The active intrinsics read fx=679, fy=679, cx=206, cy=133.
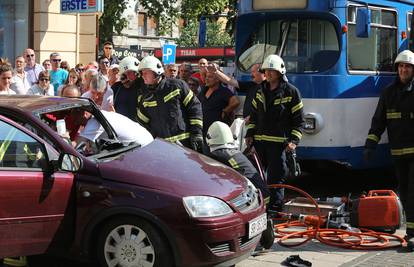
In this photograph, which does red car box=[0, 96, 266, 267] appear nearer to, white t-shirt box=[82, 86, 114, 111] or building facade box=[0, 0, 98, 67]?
white t-shirt box=[82, 86, 114, 111]

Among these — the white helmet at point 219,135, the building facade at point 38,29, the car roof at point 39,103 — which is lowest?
the white helmet at point 219,135

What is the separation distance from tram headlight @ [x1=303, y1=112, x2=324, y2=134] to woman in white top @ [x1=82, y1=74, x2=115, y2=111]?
2.49m

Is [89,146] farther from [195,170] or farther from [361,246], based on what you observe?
[361,246]

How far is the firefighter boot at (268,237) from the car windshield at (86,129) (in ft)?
4.74

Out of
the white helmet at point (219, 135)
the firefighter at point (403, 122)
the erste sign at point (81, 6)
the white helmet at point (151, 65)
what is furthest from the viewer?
the erste sign at point (81, 6)

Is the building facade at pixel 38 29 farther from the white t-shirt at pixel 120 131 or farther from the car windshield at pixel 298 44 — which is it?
the white t-shirt at pixel 120 131

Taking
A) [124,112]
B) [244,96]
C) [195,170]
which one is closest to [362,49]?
[244,96]

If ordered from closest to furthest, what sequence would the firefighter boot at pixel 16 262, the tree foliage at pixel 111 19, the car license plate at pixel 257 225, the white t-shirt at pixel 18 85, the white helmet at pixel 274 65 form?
1. the car license plate at pixel 257 225
2. the firefighter boot at pixel 16 262
3. the white helmet at pixel 274 65
4. the white t-shirt at pixel 18 85
5. the tree foliage at pixel 111 19

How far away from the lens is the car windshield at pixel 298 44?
29.1 ft

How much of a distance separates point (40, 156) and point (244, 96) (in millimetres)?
4652

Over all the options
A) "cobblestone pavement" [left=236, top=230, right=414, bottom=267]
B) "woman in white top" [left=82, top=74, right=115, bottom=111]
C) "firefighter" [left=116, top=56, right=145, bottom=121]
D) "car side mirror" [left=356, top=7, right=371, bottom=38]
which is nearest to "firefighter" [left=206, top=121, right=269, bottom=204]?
"cobblestone pavement" [left=236, top=230, right=414, bottom=267]

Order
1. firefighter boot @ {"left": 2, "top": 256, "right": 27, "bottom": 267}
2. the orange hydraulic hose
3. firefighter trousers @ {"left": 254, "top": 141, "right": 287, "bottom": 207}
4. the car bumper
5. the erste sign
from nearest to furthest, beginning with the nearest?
the car bumper, firefighter boot @ {"left": 2, "top": 256, "right": 27, "bottom": 267}, the orange hydraulic hose, firefighter trousers @ {"left": 254, "top": 141, "right": 287, "bottom": 207}, the erste sign

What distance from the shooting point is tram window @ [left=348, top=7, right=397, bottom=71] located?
29.2ft

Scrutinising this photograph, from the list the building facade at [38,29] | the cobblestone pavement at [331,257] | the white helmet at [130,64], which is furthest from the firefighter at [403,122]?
the building facade at [38,29]
